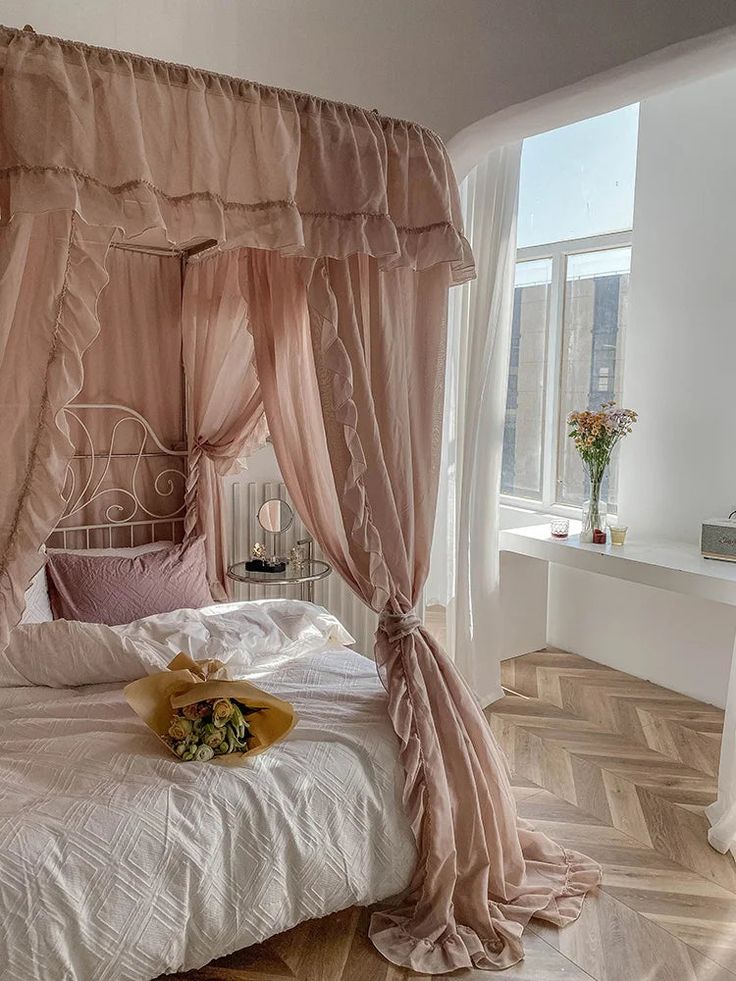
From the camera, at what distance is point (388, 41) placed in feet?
10.3

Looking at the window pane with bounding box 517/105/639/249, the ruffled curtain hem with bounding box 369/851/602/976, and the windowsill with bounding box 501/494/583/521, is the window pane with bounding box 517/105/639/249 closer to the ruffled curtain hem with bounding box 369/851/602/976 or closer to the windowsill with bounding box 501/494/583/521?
the windowsill with bounding box 501/494/583/521

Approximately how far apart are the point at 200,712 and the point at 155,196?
1.33 meters

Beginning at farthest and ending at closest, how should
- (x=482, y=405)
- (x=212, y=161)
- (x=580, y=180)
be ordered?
(x=580, y=180)
(x=482, y=405)
(x=212, y=161)

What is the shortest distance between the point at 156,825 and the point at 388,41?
2881 mm

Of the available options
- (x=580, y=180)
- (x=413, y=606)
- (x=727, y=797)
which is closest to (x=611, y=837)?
(x=727, y=797)

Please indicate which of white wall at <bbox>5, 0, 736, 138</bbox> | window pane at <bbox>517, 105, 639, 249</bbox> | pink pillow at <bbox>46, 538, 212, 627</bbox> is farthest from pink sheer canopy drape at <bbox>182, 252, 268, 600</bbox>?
window pane at <bbox>517, 105, 639, 249</bbox>

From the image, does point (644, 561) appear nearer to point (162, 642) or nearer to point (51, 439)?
point (162, 642)

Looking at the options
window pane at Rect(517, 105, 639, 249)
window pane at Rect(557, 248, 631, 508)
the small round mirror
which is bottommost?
the small round mirror

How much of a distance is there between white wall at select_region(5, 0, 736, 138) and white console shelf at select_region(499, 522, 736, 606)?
6.46 feet

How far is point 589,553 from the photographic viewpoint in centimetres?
387

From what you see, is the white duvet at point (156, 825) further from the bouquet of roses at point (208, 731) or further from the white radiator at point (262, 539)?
the white radiator at point (262, 539)

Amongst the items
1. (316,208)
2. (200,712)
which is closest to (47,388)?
(316,208)

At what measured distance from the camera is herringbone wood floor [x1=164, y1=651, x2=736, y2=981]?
85.7 inches

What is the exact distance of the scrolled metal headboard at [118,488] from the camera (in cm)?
360
